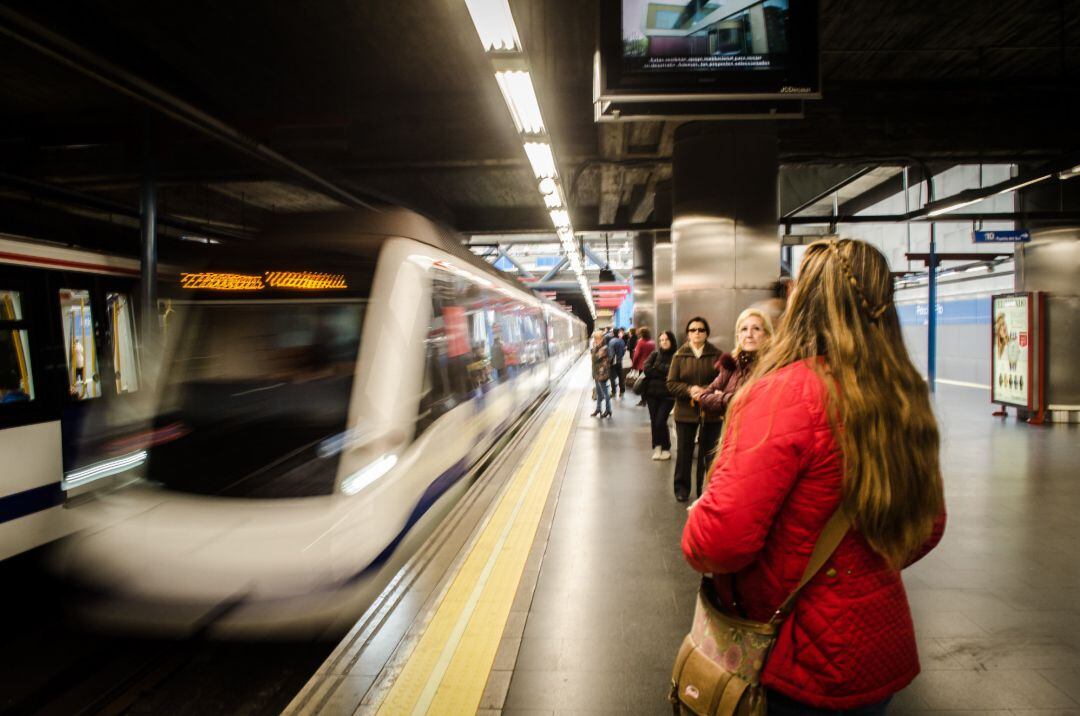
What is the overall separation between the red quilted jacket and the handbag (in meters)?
0.02

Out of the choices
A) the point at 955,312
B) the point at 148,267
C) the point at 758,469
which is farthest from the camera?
the point at 955,312

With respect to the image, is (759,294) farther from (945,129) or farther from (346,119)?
(346,119)

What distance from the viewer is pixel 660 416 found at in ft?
24.1

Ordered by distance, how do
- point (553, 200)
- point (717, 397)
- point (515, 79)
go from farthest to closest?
point (553, 200)
point (717, 397)
point (515, 79)

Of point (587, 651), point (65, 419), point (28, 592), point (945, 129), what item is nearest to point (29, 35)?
point (65, 419)

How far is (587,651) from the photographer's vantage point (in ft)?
10.2

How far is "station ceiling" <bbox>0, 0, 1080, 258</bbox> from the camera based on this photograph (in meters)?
6.16

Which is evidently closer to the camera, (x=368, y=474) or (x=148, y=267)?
(x=368, y=474)

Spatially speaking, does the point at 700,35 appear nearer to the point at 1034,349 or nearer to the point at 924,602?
the point at 924,602

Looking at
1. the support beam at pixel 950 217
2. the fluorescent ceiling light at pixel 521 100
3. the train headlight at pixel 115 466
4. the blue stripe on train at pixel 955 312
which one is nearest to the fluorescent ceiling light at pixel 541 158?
the fluorescent ceiling light at pixel 521 100

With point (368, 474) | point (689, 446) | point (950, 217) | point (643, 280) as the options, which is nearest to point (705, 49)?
point (689, 446)

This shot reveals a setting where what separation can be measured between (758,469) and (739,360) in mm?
3308

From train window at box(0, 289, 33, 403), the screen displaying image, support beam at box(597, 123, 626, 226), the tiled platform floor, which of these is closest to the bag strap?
the tiled platform floor

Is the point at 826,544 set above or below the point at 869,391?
below
